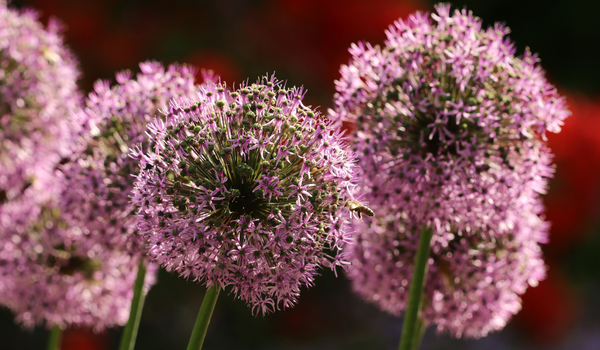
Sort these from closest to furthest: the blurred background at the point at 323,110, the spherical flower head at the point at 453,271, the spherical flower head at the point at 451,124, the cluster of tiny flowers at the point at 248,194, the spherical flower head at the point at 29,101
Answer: the cluster of tiny flowers at the point at 248,194, the spherical flower head at the point at 451,124, the spherical flower head at the point at 453,271, the spherical flower head at the point at 29,101, the blurred background at the point at 323,110

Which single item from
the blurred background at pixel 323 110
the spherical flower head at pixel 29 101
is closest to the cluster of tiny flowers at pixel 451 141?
the spherical flower head at pixel 29 101

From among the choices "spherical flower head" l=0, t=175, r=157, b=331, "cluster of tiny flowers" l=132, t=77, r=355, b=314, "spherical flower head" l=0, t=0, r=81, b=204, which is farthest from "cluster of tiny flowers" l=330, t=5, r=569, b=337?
"spherical flower head" l=0, t=0, r=81, b=204

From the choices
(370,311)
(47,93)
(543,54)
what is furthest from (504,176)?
(543,54)

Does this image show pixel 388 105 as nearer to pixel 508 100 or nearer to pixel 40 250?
pixel 508 100

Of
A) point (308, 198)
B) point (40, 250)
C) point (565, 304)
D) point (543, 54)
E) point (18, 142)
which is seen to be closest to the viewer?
point (308, 198)

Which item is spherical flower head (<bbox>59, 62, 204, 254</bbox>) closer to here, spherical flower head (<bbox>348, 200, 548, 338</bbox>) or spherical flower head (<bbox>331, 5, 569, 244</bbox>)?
spherical flower head (<bbox>331, 5, 569, 244</bbox>)

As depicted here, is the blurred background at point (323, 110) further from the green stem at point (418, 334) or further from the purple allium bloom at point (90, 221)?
the green stem at point (418, 334)
